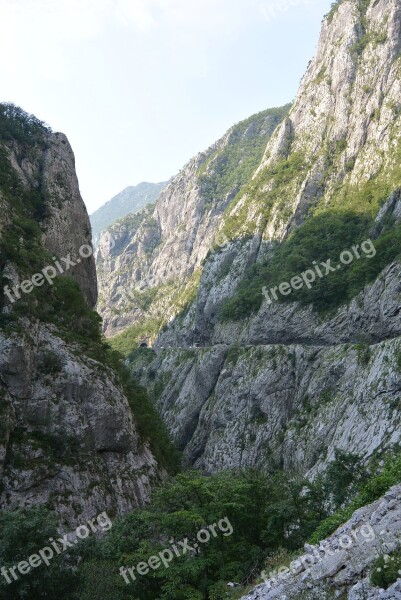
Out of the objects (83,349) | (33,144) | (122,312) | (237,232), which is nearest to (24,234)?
(83,349)

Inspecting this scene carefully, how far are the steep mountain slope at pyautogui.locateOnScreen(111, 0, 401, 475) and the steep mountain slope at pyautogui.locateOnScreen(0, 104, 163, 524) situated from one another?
1807 centimetres

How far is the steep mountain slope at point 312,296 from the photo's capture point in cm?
5225

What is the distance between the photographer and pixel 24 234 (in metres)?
47.8

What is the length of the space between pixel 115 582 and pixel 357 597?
11.6 metres

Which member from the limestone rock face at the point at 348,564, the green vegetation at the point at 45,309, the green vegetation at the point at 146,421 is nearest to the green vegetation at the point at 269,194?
the green vegetation at the point at 45,309

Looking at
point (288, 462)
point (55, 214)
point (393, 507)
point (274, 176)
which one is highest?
point (274, 176)

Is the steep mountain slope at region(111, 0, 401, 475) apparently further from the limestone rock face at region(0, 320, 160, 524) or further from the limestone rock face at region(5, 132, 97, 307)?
the limestone rock face at region(5, 132, 97, 307)

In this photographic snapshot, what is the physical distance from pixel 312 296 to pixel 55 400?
145ft

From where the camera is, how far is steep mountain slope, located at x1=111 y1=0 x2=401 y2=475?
52250mm

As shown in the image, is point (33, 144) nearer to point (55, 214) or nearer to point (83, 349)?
point (55, 214)

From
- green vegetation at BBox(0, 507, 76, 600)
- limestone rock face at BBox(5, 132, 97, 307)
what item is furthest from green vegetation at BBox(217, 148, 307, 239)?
green vegetation at BBox(0, 507, 76, 600)

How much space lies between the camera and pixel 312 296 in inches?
2822

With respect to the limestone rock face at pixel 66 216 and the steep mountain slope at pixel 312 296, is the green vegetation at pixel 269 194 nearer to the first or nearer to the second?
the steep mountain slope at pixel 312 296

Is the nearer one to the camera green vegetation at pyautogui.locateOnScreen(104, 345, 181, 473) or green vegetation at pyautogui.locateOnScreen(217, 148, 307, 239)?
green vegetation at pyautogui.locateOnScreen(104, 345, 181, 473)
